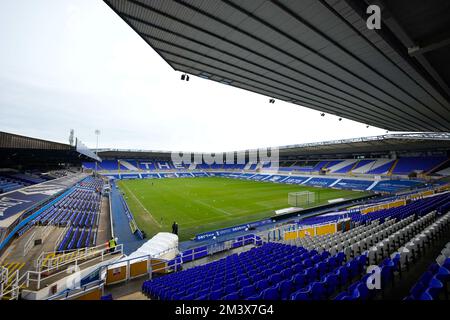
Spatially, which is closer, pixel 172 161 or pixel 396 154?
pixel 396 154

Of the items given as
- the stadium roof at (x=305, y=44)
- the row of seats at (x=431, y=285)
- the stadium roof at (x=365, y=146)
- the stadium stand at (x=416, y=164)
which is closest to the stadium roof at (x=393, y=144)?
the stadium roof at (x=365, y=146)

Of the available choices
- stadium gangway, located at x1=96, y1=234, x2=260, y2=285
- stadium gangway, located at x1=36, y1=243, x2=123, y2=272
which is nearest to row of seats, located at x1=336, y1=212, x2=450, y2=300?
stadium gangway, located at x1=96, y1=234, x2=260, y2=285

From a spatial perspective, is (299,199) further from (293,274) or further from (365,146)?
(365,146)

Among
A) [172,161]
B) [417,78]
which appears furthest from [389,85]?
[172,161]

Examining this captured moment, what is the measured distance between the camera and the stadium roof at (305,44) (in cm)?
637

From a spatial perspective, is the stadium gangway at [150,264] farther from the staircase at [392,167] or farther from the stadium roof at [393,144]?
the staircase at [392,167]

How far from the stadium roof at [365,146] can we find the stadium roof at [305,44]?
43.7ft

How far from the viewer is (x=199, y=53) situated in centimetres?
945

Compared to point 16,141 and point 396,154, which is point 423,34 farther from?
point 396,154

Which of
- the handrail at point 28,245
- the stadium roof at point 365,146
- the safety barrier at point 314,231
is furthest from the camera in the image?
the stadium roof at point 365,146

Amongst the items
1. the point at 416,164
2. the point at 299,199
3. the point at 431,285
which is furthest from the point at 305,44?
the point at 416,164

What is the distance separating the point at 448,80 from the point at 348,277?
1095 centimetres

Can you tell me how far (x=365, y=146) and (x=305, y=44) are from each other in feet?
114

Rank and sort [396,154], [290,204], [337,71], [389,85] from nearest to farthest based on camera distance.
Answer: [337,71]
[389,85]
[290,204]
[396,154]
